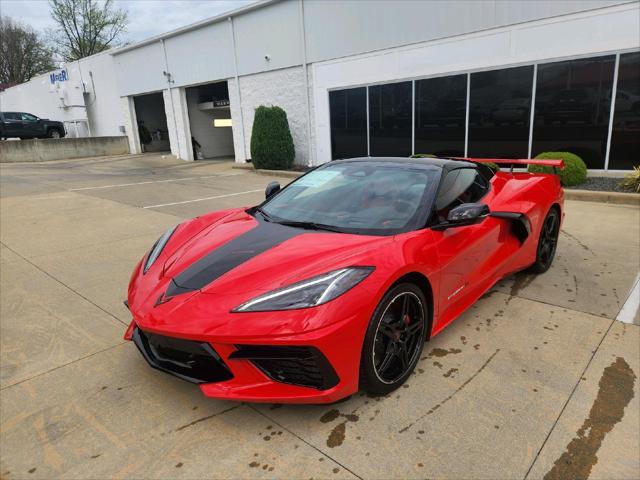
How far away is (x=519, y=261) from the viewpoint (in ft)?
13.0

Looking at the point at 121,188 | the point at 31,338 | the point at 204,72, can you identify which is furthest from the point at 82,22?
the point at 31,338

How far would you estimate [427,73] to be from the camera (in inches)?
482

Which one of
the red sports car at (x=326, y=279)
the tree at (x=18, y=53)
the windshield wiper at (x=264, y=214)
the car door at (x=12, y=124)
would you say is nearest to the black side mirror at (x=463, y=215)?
the red sports car at (x=326, y=279)

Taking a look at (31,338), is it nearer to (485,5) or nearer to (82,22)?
(485,5)

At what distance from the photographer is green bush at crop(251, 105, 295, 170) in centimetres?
1506

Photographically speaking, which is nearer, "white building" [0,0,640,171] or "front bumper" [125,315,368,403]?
"front bumper" [125,315,368,403]

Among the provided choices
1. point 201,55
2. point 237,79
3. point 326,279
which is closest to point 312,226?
point 326,279

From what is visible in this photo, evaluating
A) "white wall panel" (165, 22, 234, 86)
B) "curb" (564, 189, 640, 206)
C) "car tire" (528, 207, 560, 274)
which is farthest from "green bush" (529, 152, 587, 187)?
"white wall panel" (165, 22, 234, 86)

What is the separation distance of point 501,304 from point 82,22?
49434mm

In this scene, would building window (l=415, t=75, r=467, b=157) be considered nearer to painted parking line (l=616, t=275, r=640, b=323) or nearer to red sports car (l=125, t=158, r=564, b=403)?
painted parking line (l=616, t=275, r=640, b=323)

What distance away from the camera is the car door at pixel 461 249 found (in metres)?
2.91

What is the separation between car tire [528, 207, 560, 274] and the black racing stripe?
9.03ft

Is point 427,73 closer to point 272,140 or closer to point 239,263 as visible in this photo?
point 272,140

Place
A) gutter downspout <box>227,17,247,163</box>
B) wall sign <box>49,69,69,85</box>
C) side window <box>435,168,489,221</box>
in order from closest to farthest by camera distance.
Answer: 1. side window <box>435,168,489,221</box>
2. gutter downspout <box>227,17,247,163</box>
3. wall sign <box>49,69,69,85</box>
